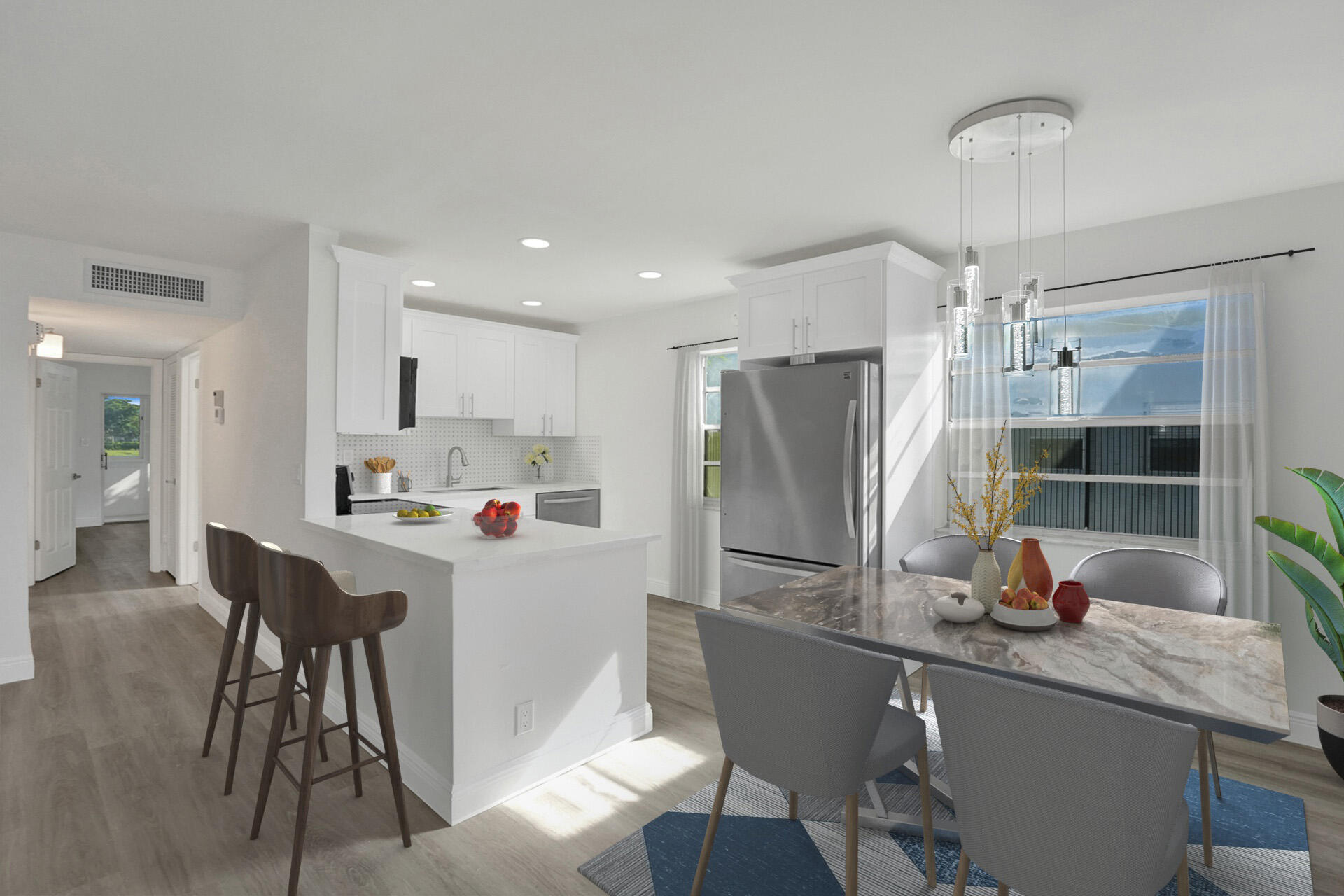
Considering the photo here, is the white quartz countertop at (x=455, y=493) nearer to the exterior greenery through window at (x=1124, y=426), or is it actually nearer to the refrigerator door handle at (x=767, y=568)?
the refrigerator door handle at (x=767, y=568)

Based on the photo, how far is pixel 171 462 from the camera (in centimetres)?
610

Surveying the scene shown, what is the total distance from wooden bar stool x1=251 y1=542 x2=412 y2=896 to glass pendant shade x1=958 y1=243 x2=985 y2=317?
207 centimetres

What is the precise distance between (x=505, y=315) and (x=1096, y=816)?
5559mm

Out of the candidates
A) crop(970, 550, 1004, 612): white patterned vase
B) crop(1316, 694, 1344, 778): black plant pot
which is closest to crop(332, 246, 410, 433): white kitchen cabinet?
crop(970, 550, 1004, 612): white patterned vase

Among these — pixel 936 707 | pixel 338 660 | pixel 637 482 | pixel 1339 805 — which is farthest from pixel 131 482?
pixel 1339 805

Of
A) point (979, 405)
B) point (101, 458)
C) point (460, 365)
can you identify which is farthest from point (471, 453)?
point (101, 458)

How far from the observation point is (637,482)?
5707 mm

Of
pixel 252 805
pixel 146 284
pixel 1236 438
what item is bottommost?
pixel 252 805

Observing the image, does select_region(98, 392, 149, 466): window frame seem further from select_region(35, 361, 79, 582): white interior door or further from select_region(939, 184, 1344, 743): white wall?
select_region(939, 184, 1344, 743): white wall

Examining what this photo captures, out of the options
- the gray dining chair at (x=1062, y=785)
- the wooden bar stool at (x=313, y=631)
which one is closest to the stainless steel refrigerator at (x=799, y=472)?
the wooden bar stool at (x=313, y=631)

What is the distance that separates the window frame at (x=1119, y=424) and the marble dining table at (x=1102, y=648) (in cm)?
139

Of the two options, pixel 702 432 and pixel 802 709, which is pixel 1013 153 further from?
pixel 702 432

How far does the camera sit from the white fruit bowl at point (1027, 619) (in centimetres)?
191

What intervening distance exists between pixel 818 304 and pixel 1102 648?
2447mm
